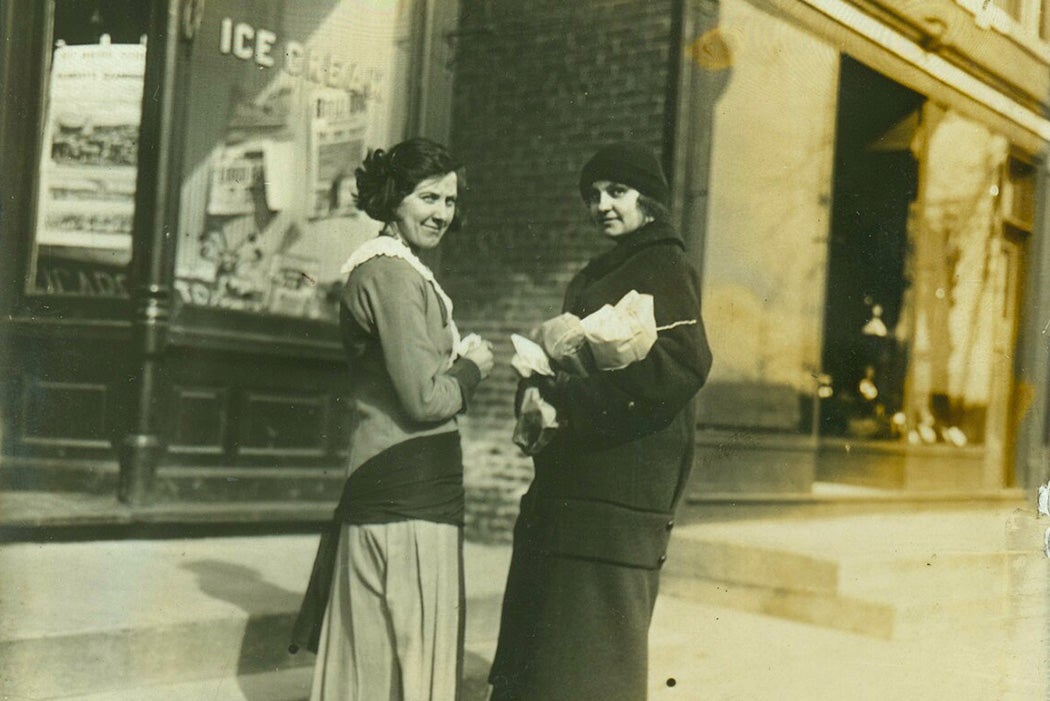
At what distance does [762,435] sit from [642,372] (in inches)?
171

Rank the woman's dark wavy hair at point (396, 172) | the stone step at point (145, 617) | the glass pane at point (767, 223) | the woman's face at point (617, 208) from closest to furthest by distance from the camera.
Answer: the woman's dark wavy hair at point (396, 172)
the woman's face at point (617, 208)
the stone step at point (145, 617)
the glass pane at point (767, 223)

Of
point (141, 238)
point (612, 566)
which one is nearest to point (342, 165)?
point (141, 238)

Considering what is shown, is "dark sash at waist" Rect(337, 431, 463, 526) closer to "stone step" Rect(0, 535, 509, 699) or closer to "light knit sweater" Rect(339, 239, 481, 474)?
"light knit sweater" Rect(339, 239, 481, 474)

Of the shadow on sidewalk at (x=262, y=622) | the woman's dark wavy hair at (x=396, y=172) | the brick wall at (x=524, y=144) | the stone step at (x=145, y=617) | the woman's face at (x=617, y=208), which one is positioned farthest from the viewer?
the brick wall at (x=524, y=144)

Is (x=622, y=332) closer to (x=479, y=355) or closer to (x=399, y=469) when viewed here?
(x=479, y=355)

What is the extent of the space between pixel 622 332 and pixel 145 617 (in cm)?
226

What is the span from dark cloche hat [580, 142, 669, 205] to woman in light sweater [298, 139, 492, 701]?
50 cm

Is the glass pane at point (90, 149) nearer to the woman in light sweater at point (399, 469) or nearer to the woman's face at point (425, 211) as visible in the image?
the woman in light sweater at point (399, 469)

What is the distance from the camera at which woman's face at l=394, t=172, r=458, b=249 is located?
3.27 metres

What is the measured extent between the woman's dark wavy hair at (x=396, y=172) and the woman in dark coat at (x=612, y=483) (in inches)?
19.8

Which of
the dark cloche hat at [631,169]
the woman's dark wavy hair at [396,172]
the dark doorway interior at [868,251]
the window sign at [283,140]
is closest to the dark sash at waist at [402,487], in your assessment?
the woman's dark wavy hair at [396,172]

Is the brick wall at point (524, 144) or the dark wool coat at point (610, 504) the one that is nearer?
the dark wool coat at point (610, 504)

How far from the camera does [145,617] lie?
13.6 feet

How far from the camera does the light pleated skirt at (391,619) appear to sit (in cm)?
A: 314
